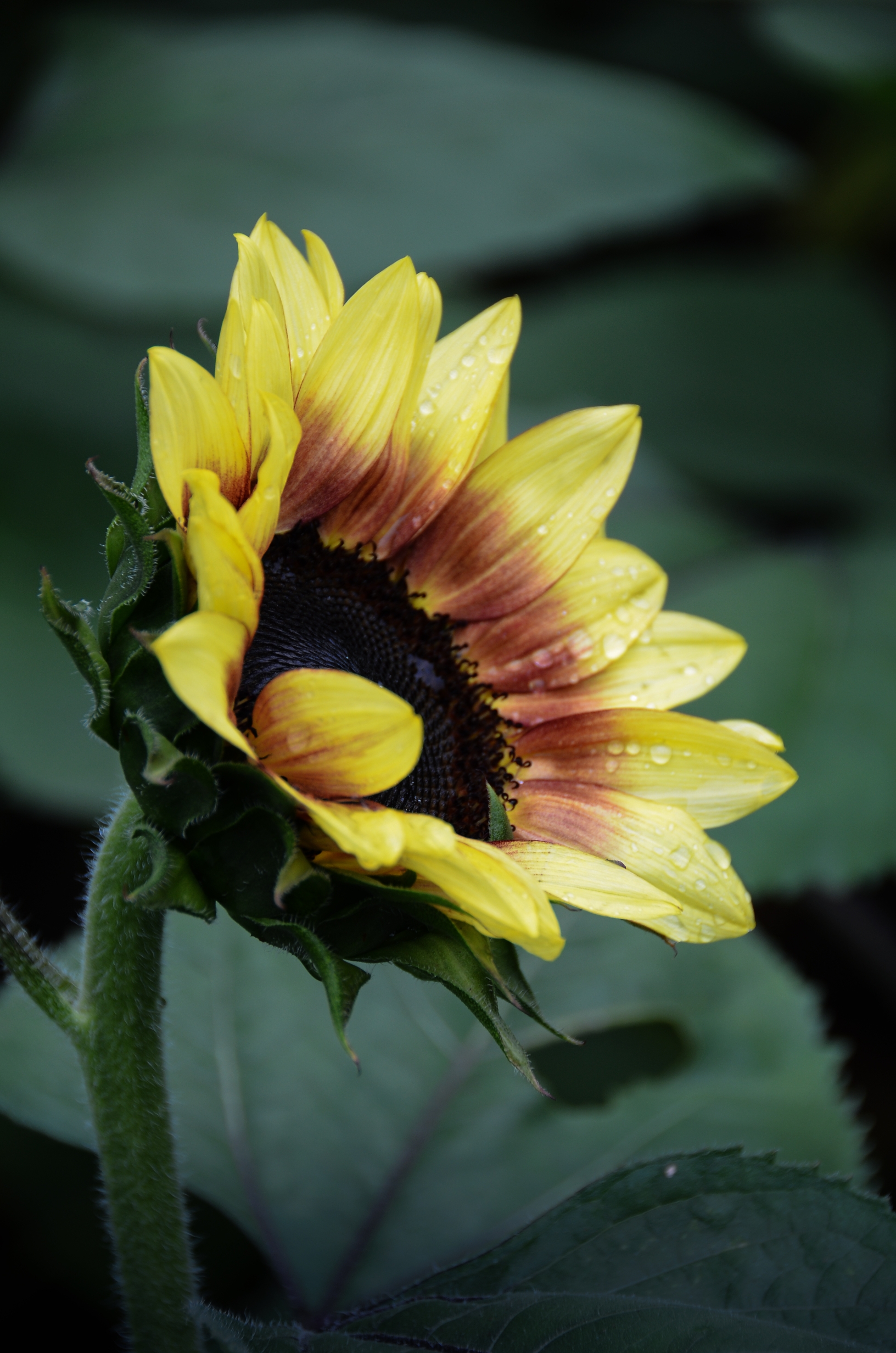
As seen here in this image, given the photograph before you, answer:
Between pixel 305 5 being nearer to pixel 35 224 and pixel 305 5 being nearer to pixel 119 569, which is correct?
pixel 35 224

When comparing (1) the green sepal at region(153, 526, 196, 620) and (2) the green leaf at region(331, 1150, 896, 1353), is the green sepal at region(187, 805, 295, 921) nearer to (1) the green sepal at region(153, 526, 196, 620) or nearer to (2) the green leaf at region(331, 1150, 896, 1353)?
(1) the green sepal at region(153, 526, 196, 620)

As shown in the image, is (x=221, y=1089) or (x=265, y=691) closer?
(x=265, y=691)

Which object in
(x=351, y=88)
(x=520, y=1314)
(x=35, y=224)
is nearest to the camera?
(x=520, y=1314)

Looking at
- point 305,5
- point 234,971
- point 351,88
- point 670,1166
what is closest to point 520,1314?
point 670,1166

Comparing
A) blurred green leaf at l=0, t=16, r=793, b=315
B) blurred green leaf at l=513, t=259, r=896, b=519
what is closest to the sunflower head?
blurred green leaf at l=0, t=16, r=793, b=315

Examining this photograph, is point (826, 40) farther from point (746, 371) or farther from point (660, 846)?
point (660, 846)

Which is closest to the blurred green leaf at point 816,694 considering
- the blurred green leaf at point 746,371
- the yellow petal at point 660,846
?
the blurred green leaf at point 746,371

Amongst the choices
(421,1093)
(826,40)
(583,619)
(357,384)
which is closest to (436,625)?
(583,619)
